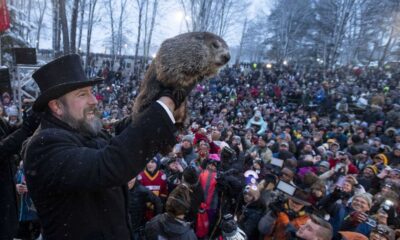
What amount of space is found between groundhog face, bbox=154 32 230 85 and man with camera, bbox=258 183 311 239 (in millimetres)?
2898

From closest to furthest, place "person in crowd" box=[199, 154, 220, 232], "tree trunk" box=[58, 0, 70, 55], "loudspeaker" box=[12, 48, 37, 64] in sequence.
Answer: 1. "person in crowd" box=[199, 154, 220, 232]
2. "loudspeaker" box=[12, 48, 37, 64]
3. "tree trunk" box=[58, 0, 70, 55]

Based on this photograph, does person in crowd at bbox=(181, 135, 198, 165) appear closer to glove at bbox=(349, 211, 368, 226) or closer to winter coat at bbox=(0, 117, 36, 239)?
glove at bbox=(349, 211, 368, 226)

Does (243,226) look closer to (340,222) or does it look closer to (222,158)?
(340,222)

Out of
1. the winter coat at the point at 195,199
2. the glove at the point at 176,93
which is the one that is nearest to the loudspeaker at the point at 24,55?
the winter coat at the point at 195,199

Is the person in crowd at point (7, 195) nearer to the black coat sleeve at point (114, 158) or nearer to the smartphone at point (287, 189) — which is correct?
the black coat sleeve at point (114, 158)

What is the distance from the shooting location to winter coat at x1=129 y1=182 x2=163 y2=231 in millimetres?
4465

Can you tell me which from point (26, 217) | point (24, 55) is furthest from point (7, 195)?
point (24, 55)

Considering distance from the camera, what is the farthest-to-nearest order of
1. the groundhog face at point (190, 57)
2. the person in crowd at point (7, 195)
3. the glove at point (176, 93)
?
1. the person in crowd at point (7, 195)
2. the groundhog face at point (190, 57)
3. the glove at point (176, 93)

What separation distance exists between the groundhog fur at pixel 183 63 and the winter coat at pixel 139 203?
2973mm

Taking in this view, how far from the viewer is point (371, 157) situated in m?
9.09

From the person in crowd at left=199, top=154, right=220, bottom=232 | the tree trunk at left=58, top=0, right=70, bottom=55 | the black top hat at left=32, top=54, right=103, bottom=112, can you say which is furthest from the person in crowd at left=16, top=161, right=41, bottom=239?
the tree trunk at left=58, top=0, right=70, bottom=55

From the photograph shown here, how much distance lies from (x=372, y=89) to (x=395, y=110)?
7.86m

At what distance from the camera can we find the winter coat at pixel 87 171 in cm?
131

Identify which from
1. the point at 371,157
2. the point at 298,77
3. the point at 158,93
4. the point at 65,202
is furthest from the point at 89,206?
the point at 298,77
